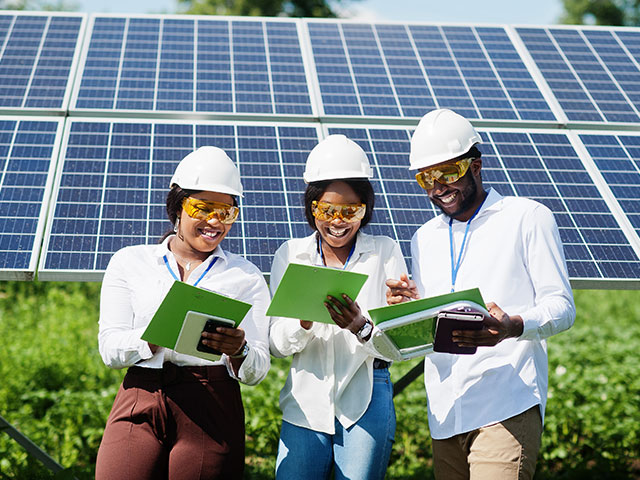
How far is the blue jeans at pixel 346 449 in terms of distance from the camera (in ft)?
13.6

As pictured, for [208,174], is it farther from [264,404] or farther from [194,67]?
[264,404]

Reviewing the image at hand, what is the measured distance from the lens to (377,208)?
19.1 feet

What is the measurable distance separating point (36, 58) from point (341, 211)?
436 centimetres

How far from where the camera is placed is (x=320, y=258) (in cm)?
446

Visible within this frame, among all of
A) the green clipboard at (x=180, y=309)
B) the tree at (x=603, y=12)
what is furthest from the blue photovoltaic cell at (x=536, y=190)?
the tree at (x=603, y=12)

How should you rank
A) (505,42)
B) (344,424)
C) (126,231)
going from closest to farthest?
(344,424)
(126,231)
(505,42)

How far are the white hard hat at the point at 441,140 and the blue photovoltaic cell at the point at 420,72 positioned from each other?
7.47 ft

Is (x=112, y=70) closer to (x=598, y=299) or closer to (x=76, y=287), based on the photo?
(x=76, y=287)

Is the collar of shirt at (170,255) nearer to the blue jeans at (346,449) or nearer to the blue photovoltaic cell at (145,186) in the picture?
the blue photovoltaic cell at (145,186)

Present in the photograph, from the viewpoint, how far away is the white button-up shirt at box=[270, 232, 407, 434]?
166 inches

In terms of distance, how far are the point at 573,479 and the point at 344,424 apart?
14.3 ft

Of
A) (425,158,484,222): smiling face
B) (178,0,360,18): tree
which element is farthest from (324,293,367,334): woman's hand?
(178,0,360,18): tree

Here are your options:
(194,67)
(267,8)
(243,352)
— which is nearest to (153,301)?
(243,352)

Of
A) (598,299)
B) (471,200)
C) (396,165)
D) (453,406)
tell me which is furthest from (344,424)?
(598,299)
